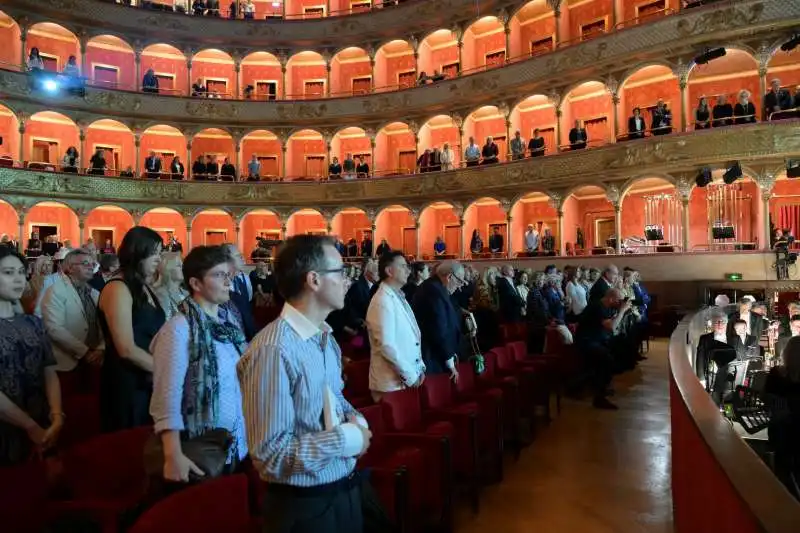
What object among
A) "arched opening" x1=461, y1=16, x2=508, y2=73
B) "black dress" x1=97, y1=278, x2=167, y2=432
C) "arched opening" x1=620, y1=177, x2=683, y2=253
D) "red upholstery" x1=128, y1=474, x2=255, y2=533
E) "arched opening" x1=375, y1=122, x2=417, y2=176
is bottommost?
"red upholstery" x1=128, y1=474, x2=255, y2=533

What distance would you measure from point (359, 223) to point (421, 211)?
4.19 metres

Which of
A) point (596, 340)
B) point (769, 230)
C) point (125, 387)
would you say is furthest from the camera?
point (769, 230)

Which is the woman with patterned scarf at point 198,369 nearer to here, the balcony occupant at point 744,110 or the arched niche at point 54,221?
the balcony occupant at point 744,110

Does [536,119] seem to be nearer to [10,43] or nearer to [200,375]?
[10,43]

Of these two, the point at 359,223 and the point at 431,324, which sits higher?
the point at 359,223

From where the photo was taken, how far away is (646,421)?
6.69 m

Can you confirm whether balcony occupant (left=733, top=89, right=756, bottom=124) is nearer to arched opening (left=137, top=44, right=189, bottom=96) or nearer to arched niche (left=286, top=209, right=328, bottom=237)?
arched niche (left=286, top=209, right=328, bottom=237)

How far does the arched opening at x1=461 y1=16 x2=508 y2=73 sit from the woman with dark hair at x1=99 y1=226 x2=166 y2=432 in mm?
21449

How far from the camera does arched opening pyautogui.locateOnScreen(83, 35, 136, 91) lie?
24.4 metres

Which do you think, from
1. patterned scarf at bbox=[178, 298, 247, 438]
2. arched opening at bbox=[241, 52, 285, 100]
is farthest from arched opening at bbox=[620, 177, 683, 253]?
patterned scarf at bbox=[178, 298, 247, 438]

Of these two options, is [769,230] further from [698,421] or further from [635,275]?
[698,421]

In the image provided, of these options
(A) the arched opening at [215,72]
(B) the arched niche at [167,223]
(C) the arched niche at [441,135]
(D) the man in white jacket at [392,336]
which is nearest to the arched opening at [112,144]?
(B) the arched niche at [167,223]

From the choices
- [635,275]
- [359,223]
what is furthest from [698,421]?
[359,223]

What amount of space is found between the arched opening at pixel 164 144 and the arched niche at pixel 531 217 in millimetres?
13967
